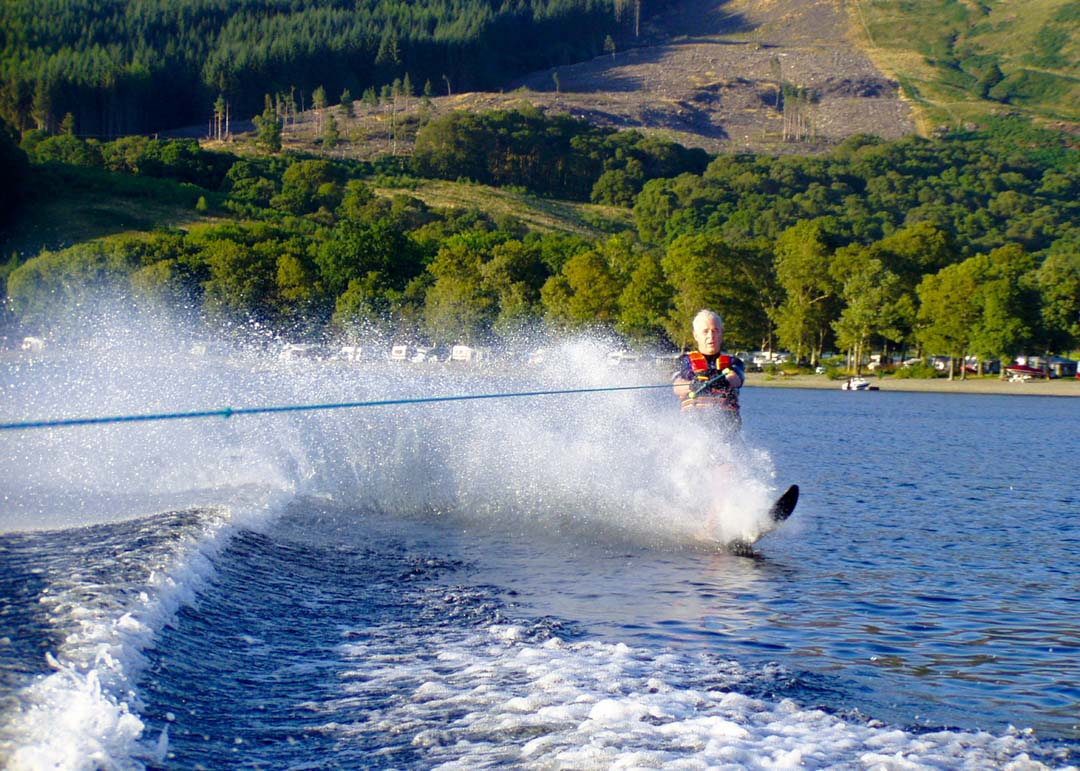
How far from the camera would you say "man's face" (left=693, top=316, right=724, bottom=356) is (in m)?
10.4

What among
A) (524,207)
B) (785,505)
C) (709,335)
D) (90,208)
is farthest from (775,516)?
(524,207)

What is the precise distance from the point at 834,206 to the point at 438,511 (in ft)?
603

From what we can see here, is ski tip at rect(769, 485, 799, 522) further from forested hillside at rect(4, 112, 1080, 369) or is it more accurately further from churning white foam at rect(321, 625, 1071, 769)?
forested hillside at rect(4, 112, 1080, 369)

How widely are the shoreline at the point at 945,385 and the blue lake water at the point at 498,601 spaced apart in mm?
51285

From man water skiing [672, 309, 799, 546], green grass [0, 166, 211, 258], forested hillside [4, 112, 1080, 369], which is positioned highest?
green grass [0, 166, 211, 258]

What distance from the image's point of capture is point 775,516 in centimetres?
1032

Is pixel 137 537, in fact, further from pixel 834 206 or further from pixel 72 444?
pixel 834 206

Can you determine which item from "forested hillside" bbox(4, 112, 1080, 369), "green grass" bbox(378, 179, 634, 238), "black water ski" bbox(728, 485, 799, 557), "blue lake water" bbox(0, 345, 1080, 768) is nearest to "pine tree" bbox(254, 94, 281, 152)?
"green grass" bbox(378, 179, 634, 238)

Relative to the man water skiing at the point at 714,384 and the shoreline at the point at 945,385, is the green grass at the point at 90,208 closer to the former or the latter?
the shoreline at the point at 945,385

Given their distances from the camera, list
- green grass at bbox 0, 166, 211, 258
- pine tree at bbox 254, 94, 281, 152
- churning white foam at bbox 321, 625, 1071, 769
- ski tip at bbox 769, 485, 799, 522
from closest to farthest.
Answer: churning white foam at bbox 321, 625, 1071, 769
ski tip at bbox 769, 485, 799, 522
green grass at bbox 0, 166, 211, 258
pine tree at bbox 254, 94, 281, 152

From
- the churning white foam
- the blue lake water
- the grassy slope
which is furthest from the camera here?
the grassy slope

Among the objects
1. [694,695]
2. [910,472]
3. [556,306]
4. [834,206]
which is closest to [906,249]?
[556,306]

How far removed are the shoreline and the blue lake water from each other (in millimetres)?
51285

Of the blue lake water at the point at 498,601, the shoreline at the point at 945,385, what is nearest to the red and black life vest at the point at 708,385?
the blue lake water at the point at 498,601
